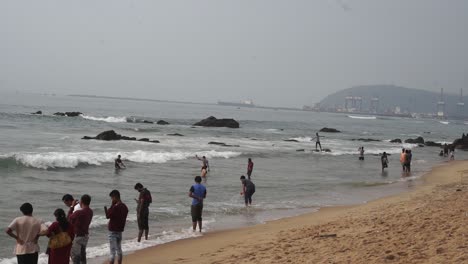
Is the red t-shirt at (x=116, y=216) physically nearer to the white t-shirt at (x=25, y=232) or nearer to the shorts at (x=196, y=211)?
the white t-shirt at (x=25, y=232)

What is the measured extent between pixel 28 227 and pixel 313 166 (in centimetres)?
2643

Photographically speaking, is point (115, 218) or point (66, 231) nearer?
point (66, 231)

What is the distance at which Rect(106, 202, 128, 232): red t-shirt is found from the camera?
28.0 ft

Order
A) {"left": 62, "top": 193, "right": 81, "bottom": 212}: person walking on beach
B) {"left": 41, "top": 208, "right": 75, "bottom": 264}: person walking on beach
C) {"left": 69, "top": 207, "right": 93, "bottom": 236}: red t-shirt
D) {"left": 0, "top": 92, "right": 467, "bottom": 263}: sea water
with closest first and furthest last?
{"left": 41, "top": 208, "right": 75, "bottom": 264}: person walking on beach, {"left": 69, "top": 207, "right": 93, "bottom": 236}: red t-shirt, {"left": 62, "top": 193, "right": 81, "bottom": 212}: person walking on beach, {"left": 0, "top": 92, "right": 467, "bottom": 263}: sea water

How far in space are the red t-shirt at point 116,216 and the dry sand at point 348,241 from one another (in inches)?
52.8

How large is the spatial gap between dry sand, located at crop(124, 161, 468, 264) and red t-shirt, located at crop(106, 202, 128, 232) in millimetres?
1341

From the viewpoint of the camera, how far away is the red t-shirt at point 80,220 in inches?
311

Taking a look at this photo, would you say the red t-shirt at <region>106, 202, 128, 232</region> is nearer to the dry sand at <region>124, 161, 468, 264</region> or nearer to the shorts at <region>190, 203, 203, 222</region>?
the dry sand at <region>124, 161, 468, 264</region>

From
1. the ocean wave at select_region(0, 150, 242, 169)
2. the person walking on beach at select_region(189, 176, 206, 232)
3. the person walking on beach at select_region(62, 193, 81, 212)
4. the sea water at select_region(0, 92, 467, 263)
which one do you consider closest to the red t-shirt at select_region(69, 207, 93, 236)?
the person walking on beach at select_region(62, 193, 81, 212)

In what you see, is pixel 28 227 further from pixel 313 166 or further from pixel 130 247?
pixel 313 166

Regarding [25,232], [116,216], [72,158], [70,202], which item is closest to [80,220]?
[70,202]

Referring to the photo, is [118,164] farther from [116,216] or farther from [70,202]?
[70,202]

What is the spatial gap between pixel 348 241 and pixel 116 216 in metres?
4.20

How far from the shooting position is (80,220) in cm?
793
